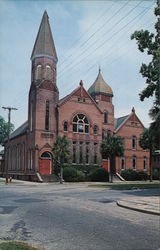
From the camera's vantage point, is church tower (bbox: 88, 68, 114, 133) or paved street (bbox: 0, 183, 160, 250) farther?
church tower (bbox: 88, 68, 114, 133)

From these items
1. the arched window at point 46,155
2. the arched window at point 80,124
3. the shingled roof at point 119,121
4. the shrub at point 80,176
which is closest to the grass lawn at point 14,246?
the shrub at point 80,176

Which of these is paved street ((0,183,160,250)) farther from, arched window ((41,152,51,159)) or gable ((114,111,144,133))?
gable ((114,111,144,133))

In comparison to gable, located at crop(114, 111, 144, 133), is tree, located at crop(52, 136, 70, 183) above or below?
below

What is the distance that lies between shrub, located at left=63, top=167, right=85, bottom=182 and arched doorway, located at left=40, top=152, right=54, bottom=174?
2745 mm

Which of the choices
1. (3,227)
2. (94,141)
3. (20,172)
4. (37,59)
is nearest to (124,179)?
(94,141)

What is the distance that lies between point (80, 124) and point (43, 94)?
7635mm

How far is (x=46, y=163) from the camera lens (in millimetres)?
42875

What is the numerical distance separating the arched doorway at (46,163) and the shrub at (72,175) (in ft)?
9.01

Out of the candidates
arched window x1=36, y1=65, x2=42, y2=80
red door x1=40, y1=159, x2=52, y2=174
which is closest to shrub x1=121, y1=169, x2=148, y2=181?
red door x1=40, y1=159, x2=52, y2=174

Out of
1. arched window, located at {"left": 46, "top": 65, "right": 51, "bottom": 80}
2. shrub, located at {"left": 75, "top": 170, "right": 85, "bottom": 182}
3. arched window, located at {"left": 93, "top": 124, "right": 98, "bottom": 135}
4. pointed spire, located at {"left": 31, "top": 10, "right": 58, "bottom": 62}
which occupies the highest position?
pointed spire, located at {"left": 31, "top": 10, "right": 58, "bottom": 62}

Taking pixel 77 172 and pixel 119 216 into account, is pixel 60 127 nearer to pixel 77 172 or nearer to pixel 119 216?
pixel 77 172

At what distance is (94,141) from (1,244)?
4161 centimetres

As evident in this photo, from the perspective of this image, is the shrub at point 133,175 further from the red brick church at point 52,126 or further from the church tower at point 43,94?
the church tower at point 43,94

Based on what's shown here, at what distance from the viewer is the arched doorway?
4247 cm
